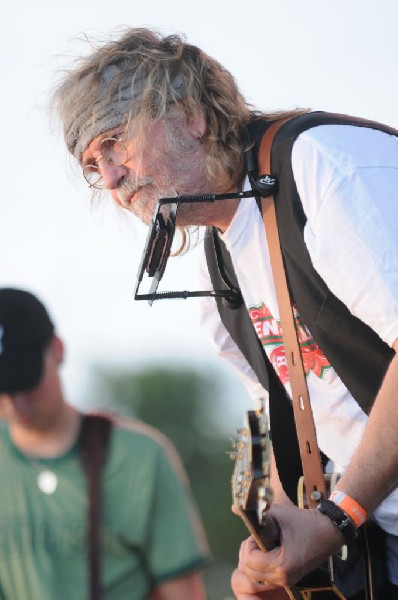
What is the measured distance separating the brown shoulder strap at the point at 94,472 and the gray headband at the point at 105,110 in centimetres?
178

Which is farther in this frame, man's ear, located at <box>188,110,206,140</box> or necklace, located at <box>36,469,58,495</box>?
man's ear, located at <box>188,110,206,140</box>

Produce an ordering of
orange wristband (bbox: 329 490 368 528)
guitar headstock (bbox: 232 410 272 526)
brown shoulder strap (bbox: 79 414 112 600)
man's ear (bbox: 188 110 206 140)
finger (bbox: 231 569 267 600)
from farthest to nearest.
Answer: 1. man's ear (bbox: 188 110 206 140)
2. finger (bbox: 231 569 267 600)
3. orange wristband (bbox: 329 490 368 528)
4. guitar headstock (bbox: 232 410 272 526)
5. brown shoulder strap (bbox: 79 414 112 600)

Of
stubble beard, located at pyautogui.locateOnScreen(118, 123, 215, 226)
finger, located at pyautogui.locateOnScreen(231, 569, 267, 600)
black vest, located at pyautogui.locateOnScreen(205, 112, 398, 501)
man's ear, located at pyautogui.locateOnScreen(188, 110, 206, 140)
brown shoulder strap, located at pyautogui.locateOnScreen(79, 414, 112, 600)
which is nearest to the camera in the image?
brown shoulder strap, located at pyautogui.locateOnScreen(79, 414, 112, 600)

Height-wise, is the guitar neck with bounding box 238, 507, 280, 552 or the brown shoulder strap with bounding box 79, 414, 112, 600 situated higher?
the brown shoulder strap with bounding box 79, 414, 112, 600

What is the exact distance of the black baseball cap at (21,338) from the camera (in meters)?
1.50

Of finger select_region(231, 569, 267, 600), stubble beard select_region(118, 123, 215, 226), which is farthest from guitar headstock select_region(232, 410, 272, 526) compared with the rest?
stubble beard select_region(118, 123, 215, 226)

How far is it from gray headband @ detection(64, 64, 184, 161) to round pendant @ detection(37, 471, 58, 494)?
183 centimetres

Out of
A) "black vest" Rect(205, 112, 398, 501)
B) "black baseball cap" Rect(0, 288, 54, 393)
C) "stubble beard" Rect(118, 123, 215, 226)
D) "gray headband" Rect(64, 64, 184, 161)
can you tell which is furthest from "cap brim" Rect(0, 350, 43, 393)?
"gray headband" Rect(64, 64, 184, 161)

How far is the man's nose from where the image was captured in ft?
10.4

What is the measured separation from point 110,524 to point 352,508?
116 cm

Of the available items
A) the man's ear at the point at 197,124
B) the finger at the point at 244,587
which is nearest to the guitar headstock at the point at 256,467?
the finger at the point at 244,587

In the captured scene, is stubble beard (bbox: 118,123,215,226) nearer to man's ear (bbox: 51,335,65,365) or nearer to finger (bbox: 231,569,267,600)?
finger (bbox: 231,569,267,600)

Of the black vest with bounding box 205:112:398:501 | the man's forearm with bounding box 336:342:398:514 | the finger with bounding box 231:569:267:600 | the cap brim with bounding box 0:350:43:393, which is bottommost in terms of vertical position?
the finger with bounding box 231:569:267:600

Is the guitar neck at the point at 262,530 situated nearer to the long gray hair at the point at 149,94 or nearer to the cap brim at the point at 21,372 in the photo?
the cap brim at the point at 21,372
